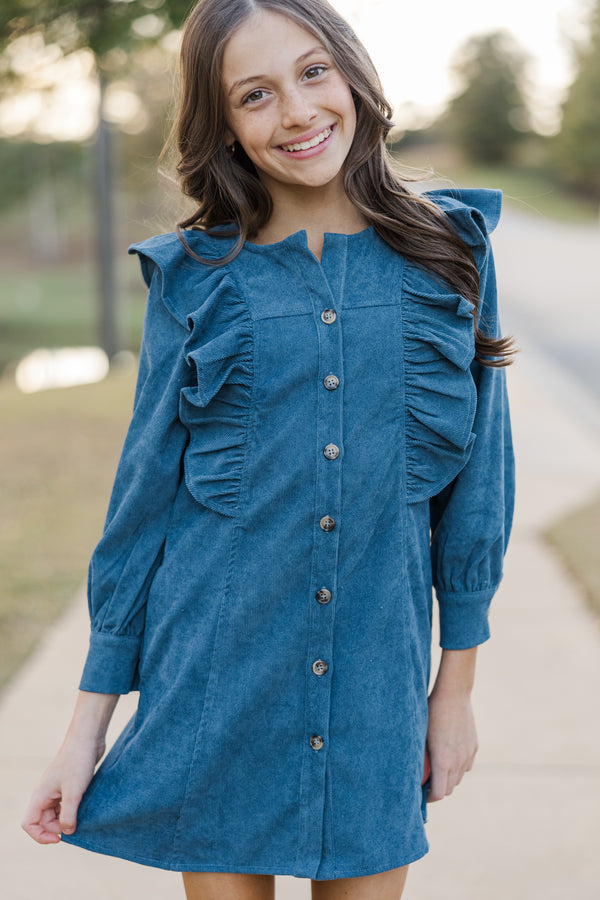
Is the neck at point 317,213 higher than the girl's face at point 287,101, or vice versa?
the girl's face at point 287,101

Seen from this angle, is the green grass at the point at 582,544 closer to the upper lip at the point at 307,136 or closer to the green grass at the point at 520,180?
the upper lip at the point at 307,136

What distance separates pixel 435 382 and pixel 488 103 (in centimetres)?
7214

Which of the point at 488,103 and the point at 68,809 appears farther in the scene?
the point at 488,103

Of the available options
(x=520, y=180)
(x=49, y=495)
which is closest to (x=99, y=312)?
(x=49, y=495)

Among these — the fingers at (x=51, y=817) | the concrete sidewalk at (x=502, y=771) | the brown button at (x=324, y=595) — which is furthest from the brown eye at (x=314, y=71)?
the concrete sidewalk at (x=502, y=771)

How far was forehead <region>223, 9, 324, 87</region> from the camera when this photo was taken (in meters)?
1.58

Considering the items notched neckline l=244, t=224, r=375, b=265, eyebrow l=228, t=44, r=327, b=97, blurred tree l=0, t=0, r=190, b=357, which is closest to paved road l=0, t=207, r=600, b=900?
notched neckline l=244, t=224, r=375, b=265

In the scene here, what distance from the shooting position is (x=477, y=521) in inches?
66.1

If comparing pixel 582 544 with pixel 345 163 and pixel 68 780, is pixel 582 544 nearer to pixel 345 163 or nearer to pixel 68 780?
pixel 345 163

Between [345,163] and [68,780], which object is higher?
[345,163]

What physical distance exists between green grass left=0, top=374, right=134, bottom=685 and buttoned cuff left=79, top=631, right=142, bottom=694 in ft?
8.13

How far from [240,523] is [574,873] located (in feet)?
5.80

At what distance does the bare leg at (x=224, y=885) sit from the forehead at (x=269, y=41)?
1265mm

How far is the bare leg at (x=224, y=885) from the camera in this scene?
1.62 meters
